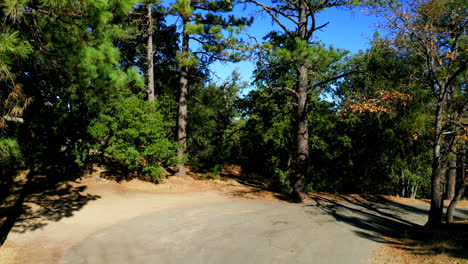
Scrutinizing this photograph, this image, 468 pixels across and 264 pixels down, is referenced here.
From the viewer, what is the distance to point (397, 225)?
31.2 feet

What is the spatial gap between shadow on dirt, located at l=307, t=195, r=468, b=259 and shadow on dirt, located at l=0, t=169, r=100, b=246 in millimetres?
8625

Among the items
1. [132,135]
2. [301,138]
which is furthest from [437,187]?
[132,135]

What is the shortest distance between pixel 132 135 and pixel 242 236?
291 inches

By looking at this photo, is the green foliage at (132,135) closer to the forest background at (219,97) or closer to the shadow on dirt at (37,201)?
the forest background at (219,97)

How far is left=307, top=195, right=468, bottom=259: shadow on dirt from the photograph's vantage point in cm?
623

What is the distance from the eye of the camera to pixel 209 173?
16.7 m

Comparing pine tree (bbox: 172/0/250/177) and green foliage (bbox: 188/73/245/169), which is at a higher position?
pine tree (bbox: 172/0/250/177)

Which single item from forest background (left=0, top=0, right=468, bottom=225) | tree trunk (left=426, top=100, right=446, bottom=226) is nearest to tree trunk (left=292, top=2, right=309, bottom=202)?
forest background (left=0, top=0, right=468, bottom=225)

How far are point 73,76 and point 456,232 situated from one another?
9.68 meters

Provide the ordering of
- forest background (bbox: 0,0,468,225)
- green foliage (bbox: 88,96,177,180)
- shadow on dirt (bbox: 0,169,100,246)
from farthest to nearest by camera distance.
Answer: green foliage (bbox: 88,96,177,180) < shadow on dirt (bbox: 0,169,100,246) < forest background (bbox: 0,0,468,225)

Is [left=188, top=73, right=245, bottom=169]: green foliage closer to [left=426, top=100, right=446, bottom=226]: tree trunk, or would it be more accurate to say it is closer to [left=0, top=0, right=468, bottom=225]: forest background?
[left=0, top=0, right=468, bottom=225]: forest background

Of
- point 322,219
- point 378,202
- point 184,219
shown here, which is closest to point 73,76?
point 184,219

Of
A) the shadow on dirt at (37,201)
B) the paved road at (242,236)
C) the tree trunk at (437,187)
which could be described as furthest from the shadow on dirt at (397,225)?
the shadow on dirt at (37,201)

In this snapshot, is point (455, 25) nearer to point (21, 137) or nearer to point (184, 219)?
point (184, 219)
